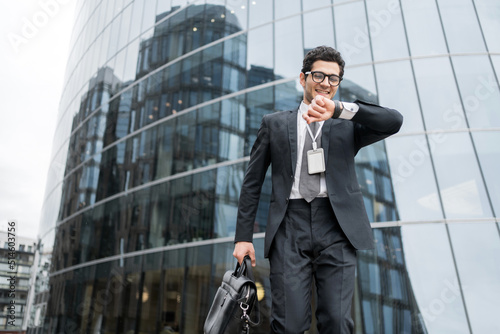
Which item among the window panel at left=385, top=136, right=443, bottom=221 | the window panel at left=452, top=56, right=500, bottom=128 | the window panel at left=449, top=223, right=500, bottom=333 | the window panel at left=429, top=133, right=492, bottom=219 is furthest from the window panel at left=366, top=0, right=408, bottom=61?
the window panel at left=449, top=223, right=500, bottom=333

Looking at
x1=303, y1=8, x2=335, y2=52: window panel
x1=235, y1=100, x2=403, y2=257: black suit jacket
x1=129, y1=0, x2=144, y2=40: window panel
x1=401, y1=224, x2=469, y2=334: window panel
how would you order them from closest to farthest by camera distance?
x1=235, y1=100, x2=403, y2=257: black suit jacket
x1=401, y1=224, x2=469, y2=334: window panel
x1=303, y1=8, x2=335, y2=52: window panel
x1=129, y1=0, x2=144, y2=40: window panel

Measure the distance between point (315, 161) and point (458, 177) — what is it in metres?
8.77

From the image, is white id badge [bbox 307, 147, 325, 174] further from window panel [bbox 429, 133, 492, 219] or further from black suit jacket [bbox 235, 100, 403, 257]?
window panel [bbox 429, 133, 492, 219]

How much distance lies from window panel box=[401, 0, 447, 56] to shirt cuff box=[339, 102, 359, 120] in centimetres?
1025

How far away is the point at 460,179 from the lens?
9.77 metres

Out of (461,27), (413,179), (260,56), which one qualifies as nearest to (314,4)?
(260,56)

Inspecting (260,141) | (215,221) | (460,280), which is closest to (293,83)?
(215,221)

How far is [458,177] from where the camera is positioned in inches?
385

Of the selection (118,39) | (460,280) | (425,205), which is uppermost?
(118,39)

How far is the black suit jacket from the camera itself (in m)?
2.25

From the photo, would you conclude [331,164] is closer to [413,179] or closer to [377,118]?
[377,118]

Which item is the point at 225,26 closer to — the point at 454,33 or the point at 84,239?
the point at 454,33

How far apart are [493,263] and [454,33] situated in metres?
6.19

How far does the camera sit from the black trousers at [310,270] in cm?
211
